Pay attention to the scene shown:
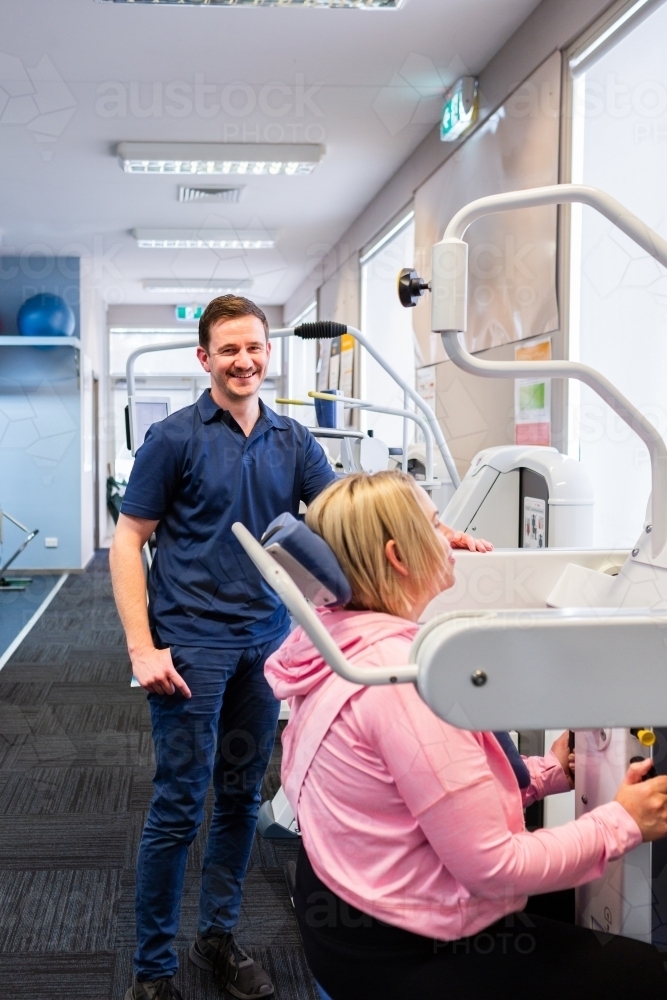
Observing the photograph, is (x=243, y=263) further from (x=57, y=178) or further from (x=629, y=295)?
(x=629, y=295)

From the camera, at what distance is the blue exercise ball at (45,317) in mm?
6426

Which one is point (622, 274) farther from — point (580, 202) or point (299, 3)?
point (580, 202)

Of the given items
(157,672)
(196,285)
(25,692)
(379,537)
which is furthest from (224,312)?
(196,285)

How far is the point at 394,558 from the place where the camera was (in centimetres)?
94

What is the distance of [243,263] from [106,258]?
112 centimetres

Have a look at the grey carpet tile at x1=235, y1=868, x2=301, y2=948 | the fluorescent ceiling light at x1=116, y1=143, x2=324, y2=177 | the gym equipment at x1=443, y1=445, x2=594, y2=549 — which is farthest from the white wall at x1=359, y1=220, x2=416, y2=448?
the grey carpet tile at x1=235, y1=868, x2=301, y2=948

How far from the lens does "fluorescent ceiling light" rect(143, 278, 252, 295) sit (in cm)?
751

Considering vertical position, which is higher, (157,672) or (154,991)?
(157,672)

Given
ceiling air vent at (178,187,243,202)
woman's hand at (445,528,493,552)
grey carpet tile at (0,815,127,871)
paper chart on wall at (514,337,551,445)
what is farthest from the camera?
ceiling air vent at (178,187,243,202)

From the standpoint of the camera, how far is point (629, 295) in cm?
241

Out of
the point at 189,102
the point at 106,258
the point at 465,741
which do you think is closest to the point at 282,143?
the point at 189,102

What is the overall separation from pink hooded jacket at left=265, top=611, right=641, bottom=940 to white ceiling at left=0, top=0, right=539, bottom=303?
104 inches

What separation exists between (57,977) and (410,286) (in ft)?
4.95

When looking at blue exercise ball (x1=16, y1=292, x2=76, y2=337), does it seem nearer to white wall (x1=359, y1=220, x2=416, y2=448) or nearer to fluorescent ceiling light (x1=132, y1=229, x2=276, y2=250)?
fluorescent ceiling light (x1=132, y1=229, x2=276, y2=250)
